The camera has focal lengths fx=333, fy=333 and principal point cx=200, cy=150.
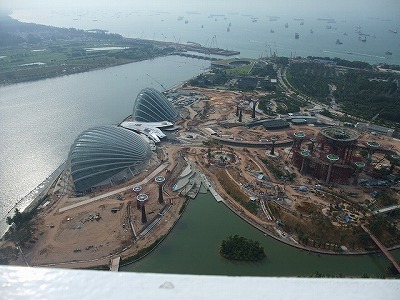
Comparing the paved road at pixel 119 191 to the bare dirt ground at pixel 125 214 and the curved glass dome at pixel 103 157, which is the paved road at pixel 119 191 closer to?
the bare dirt ground at pixel 125 214

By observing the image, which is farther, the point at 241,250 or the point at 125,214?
the point at 125,214

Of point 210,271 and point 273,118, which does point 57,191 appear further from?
point 273,118

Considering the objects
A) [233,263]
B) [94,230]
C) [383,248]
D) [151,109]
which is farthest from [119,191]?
[383,248]

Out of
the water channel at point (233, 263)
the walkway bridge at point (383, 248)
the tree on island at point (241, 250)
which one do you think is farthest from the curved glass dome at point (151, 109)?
the walkway bridge at point (383, 248)

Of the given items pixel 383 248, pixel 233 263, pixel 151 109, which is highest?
pixel 151 109

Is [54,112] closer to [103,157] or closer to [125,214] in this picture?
[103,157]

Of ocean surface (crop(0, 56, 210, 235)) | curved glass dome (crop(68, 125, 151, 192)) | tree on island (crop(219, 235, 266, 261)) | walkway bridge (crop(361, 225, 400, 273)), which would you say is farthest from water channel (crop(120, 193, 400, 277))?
ocean surface (crop(0, 56, 210, 235))

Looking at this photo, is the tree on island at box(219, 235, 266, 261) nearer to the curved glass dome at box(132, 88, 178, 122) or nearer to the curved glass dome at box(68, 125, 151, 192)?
the curved glass dome at box(68, 125, 151, 192)

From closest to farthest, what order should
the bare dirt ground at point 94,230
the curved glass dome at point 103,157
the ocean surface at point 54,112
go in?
the bare dirt ground at point 94,230, the curved glass dome at point 103,157, the ocean surface at point 54,112
